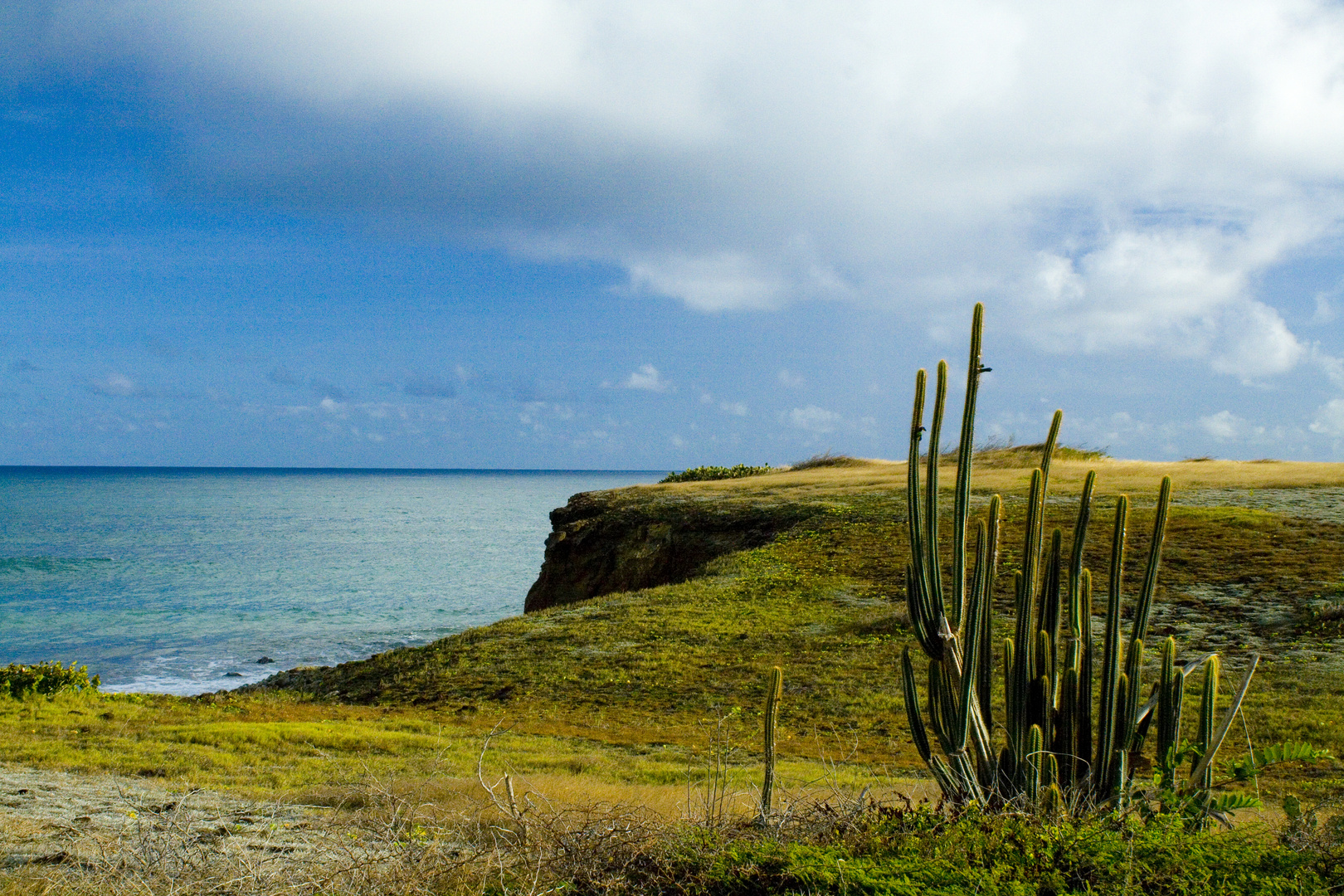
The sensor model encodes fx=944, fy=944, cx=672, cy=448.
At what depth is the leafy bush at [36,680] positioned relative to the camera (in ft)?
46.3

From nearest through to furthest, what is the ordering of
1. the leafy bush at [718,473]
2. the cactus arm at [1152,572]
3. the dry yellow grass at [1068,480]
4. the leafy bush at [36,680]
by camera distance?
1. the cactus arm at [1152,572]
2. the leafy bush at [36,680]
3. the dry yellow grass at [1068,480]
4. the leafy bush at [718,473]

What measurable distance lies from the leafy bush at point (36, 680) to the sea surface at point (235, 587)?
308 inches

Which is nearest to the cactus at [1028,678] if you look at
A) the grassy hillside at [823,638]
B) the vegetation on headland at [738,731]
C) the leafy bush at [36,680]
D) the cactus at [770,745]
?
the vegetation on headland at [738,731]

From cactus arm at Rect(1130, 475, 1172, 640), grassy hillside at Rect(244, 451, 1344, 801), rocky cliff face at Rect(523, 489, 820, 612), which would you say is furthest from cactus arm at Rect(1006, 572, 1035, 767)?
rocky cliff face at Rect(523, 489, 820, 612)

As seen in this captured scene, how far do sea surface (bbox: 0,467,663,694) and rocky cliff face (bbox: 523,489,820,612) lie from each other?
5.16m

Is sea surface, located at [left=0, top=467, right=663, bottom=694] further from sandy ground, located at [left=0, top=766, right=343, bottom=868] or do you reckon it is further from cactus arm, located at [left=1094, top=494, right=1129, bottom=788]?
cactus arm, located at [left=1094, top=494, right=1129, bottom=788]

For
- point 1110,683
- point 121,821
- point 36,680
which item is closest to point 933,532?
point 1110,683

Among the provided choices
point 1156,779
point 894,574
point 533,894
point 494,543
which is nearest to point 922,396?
point 1156,779

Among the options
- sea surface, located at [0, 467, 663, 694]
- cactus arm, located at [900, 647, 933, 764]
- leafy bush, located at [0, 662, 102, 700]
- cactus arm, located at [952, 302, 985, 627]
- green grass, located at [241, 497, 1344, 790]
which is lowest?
sea surface, located at [0, 467, 663, 694]

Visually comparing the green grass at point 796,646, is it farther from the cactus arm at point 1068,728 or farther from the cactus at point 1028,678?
the cactus at point 1028,678

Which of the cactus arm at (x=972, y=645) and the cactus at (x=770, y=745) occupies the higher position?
the cactus arm at (x=972, y=645)

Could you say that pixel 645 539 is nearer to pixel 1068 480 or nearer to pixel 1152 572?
pixel 1068 480

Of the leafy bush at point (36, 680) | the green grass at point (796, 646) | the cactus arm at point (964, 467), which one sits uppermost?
the cactus arm at point (964, 467)

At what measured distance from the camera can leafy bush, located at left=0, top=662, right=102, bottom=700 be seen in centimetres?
1412
